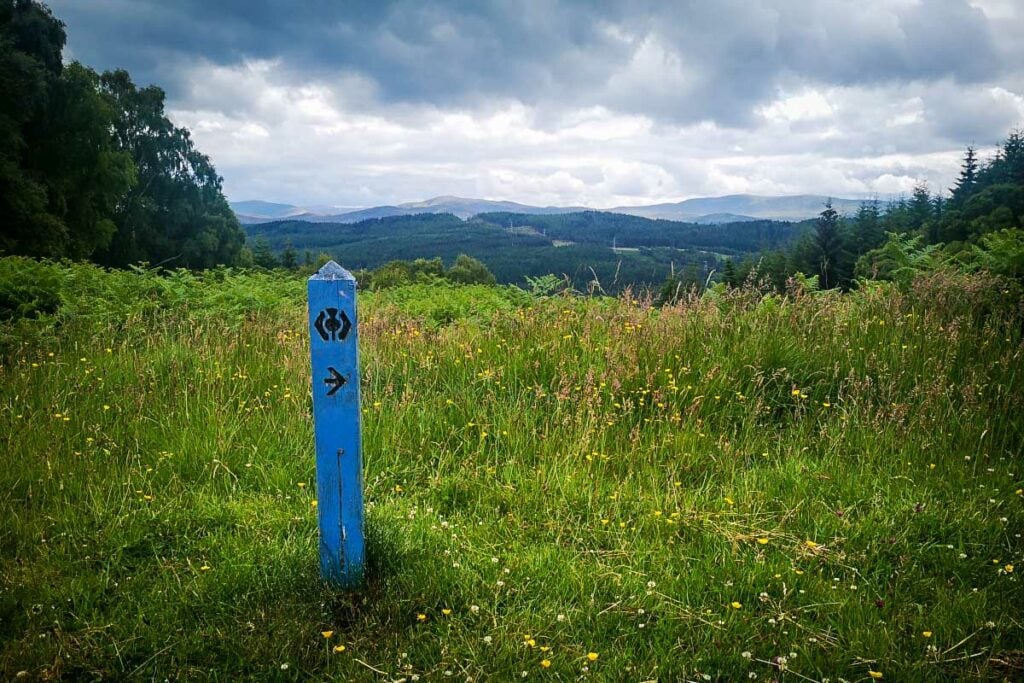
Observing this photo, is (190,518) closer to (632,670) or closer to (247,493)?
(247,493)

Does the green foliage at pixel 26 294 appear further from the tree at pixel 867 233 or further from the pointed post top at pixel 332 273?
the tree at pixel 867 233

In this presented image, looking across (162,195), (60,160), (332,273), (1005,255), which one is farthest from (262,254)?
(332,273)

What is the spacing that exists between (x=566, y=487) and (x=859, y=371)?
315 cm

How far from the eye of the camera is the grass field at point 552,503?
2.64 m

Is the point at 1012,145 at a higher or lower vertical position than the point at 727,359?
higher

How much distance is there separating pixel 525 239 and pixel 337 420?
12659 cm

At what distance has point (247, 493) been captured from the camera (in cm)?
395

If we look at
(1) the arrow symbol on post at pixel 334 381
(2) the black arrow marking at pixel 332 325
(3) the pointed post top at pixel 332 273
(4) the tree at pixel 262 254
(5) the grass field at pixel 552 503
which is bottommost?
(5) the grass field at pixel 552 503

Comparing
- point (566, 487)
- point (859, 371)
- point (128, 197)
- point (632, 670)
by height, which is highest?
point (128, 197)

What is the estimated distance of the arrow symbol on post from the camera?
279 centimetres

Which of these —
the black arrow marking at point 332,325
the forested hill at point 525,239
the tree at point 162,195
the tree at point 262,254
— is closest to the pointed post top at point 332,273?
the black arrow marking at point 332,325

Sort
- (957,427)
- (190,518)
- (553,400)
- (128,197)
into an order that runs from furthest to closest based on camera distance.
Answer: (128,197) < (553,400) < (957,427) < (190,518)

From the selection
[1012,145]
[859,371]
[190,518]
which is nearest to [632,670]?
[190,518]

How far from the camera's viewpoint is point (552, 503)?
12.2 ft
